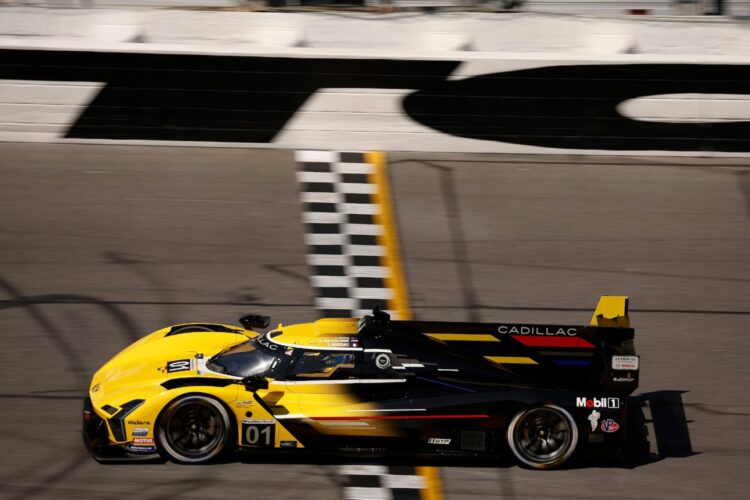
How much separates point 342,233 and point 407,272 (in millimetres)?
1030

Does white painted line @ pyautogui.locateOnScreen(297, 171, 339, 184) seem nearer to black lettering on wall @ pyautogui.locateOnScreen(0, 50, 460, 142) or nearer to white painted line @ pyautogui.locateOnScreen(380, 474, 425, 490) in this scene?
black lettering on wall @ pyautogui.locateOnScreen(0, 50, 460, 142)

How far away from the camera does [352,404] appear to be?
7.11 metres

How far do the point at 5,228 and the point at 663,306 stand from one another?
296 inches

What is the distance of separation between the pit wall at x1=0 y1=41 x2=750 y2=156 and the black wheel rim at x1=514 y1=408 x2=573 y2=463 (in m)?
7.04

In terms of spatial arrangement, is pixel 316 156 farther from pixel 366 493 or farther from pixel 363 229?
pixel 366 493

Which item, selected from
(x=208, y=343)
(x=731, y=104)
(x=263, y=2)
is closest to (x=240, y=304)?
(x=208, y=343)

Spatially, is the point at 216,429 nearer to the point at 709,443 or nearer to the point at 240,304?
the point at 240,304

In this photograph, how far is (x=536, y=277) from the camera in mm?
10852

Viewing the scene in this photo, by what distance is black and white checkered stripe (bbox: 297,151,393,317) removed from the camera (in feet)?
33.6

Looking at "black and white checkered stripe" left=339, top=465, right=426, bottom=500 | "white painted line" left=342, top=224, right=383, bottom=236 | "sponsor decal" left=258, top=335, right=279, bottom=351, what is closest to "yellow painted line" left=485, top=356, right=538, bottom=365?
"black and white checkered stripe" left=339, top=465, right=426, bottom=500

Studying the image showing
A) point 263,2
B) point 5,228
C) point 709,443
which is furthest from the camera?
point 263,2

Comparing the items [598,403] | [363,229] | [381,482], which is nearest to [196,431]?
[381,482]

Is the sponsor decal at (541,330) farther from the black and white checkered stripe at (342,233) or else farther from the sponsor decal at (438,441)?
the black and white checkered stripe at (342,233)

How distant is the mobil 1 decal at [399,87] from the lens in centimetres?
1334
